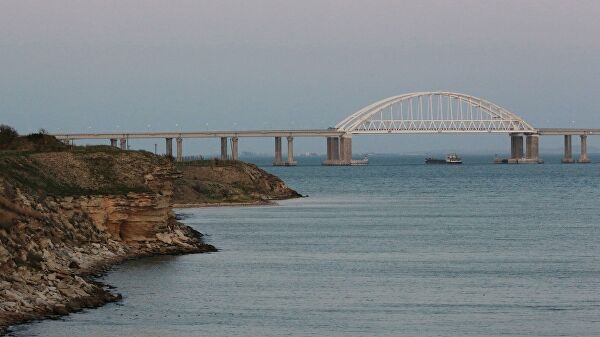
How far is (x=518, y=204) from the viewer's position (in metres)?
79.2

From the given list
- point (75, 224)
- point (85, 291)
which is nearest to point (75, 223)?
point (75, 224)

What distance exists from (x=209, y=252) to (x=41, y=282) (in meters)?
14.9

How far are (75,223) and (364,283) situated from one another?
9.58 metres

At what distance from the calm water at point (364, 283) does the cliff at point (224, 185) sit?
675 inches

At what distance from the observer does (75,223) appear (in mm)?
38094

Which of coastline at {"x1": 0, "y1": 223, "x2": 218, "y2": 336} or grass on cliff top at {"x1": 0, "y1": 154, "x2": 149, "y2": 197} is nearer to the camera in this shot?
coastline at {"x1": 0, "y1": 223, "x2": 218, "y2": 336}

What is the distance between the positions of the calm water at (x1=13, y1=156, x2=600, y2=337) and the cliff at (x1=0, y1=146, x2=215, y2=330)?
0.84m

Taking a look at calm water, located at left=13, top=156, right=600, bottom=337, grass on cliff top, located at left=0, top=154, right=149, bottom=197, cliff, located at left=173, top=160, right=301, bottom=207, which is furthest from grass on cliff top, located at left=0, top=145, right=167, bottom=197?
cliff, located at left=173, top=160, right=301, bottom=207

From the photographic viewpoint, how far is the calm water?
2608 cm

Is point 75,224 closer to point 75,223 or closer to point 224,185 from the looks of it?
point 75,223

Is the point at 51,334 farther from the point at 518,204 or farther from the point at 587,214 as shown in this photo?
the point at 518,204

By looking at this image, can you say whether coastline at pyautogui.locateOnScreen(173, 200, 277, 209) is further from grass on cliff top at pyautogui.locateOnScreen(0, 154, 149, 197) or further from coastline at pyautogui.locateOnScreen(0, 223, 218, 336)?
coastline at pyautogui.locateOnScreen(0, 223, 218, 336)

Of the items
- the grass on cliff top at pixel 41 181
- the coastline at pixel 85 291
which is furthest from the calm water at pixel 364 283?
the grass on cliff top at pixel 41 181

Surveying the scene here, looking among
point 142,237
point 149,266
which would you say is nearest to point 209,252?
point 142,237
